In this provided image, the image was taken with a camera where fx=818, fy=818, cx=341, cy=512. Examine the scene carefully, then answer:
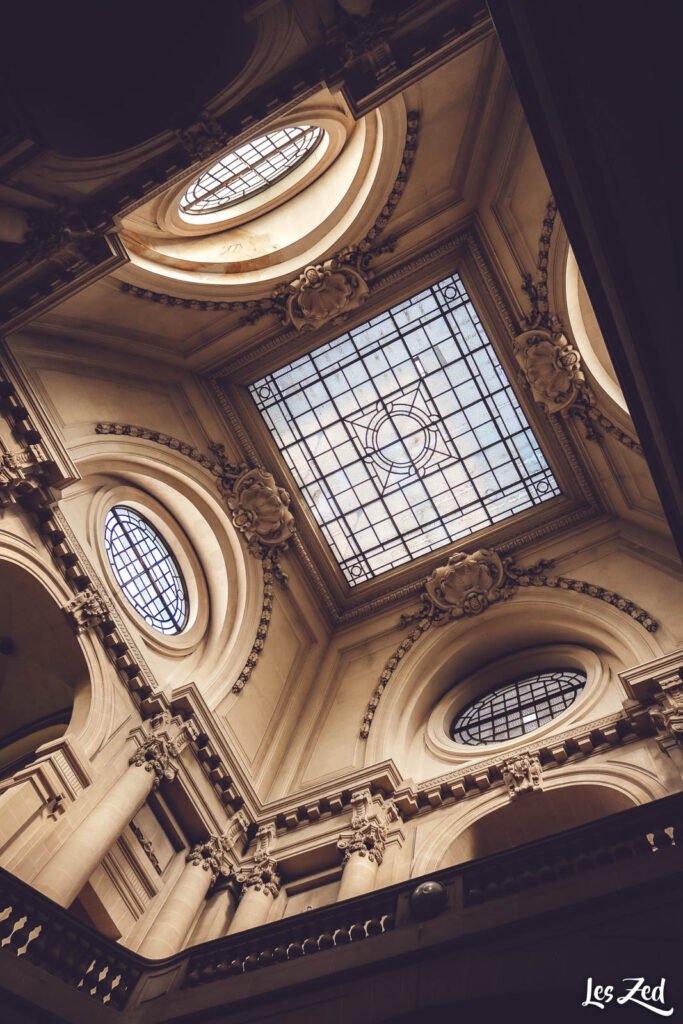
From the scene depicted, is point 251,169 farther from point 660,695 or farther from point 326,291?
point 660,695

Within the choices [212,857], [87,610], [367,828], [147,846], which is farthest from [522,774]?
[87,610]

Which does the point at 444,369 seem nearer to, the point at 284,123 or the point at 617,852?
the point at 284,123

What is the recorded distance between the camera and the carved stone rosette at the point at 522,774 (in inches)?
504

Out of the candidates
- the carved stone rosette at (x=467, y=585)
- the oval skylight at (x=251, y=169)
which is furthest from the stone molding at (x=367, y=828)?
the oval skylight at (x=251, y=169)

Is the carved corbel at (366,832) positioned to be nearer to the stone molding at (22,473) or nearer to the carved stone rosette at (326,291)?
the stone molding at (22,473)

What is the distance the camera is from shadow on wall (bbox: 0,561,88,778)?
12.6 metres

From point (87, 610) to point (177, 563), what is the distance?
12.6 feet

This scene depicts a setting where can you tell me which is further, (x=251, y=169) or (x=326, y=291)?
(x=251, y=169)

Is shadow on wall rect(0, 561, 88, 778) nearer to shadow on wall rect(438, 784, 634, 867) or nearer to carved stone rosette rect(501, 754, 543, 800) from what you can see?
shadow on wall rect(438, 784, 634, 867)

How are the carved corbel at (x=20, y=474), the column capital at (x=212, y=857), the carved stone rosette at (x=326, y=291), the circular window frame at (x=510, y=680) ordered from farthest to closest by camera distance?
the carved stone rosette at (x=326, y=291) → the circular window frame at (x=510, y=680) → the column capital at (x=212, y=857) → the carved corbel at (x=20, y=474)

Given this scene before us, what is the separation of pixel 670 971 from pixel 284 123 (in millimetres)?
13570

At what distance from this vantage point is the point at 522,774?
12961mm

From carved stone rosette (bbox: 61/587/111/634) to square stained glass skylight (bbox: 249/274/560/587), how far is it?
7.32m

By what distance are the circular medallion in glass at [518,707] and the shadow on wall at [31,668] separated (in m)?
7.33
